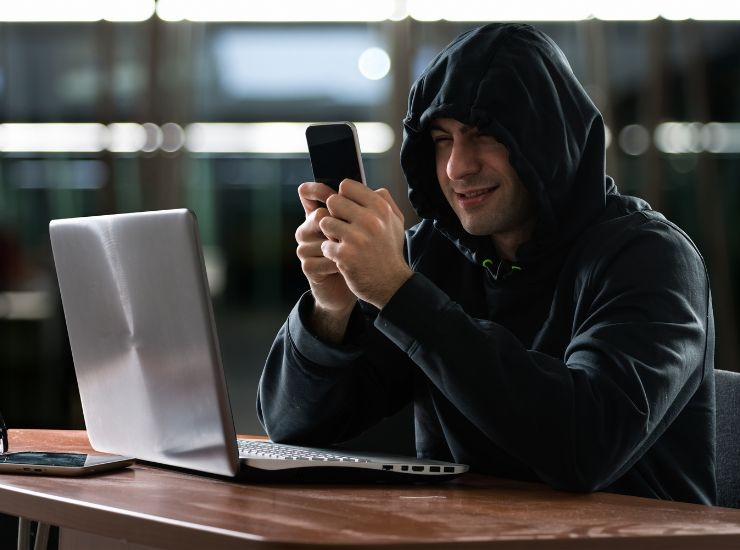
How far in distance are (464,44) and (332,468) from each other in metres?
0.72

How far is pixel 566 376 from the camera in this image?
1154 mm

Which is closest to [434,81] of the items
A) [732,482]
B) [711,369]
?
[711,369]

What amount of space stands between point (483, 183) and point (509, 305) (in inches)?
7.6

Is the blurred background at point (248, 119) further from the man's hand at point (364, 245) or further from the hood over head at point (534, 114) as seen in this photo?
the man's hand at point (364, 245)

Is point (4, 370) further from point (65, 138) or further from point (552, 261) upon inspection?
point (552, 261)

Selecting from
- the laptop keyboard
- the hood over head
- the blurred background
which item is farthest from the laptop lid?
the blurred background

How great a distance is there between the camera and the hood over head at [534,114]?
1.44m

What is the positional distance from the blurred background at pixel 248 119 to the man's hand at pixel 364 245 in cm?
273

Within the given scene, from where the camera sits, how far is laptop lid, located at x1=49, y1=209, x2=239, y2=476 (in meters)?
1.05

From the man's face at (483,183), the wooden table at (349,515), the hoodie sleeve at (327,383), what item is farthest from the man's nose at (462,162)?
the wooden table at (349,515)

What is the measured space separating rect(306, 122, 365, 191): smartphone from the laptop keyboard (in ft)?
1.14

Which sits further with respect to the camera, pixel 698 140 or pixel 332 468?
pixel 698 140

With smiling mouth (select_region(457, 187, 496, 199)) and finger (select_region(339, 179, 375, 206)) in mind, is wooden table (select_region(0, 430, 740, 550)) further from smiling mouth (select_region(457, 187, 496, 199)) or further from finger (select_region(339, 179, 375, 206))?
smiling mouth (select_region(457, 187, 496, 199))
